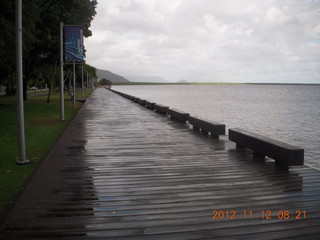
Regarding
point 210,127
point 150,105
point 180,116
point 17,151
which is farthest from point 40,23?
point 210,127

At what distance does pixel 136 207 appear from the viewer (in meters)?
4.70

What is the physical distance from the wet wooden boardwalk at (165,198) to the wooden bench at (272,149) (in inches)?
8.4

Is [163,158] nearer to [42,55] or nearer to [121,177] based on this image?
[121,177]

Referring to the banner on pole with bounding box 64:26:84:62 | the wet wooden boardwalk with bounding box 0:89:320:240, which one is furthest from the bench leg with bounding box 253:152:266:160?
the banner on pole with bounding box 64:26:84:62

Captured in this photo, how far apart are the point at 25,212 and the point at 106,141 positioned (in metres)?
6.00

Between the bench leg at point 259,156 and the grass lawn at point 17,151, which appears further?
the bench leg at point 259,156

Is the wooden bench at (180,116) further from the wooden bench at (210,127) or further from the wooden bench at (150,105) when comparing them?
the wooden bench at (150,105)

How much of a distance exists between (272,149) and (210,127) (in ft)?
14.0

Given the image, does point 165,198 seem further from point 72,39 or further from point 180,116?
point 72,39

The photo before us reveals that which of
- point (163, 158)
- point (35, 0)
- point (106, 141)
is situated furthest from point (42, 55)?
point (163, 158)

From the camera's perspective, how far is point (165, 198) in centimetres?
507

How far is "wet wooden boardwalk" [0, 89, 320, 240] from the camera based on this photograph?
3973mm

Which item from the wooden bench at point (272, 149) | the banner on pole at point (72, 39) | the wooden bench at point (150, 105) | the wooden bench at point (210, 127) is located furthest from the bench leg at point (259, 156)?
the wooden bench at point (150, 105)

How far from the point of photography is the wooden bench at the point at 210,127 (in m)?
10.8
